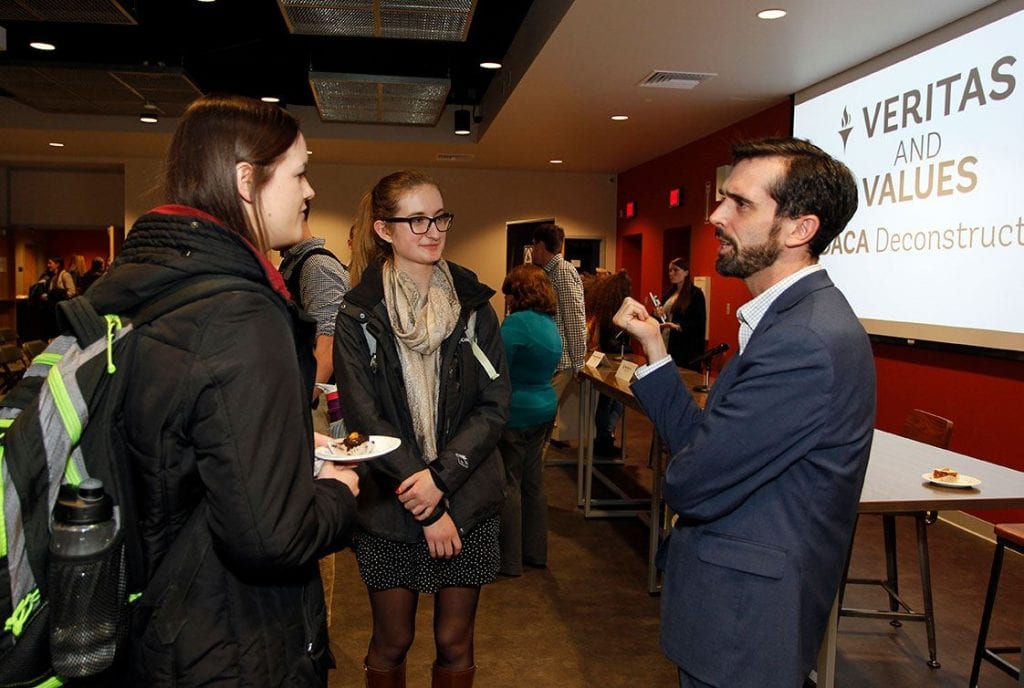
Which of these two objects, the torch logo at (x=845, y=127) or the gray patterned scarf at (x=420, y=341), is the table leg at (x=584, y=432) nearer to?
the torch logo at (x=845, y=127)

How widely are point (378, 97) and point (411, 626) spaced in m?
6.20

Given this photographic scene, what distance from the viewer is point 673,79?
6.05 m

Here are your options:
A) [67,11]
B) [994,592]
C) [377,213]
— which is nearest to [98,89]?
[67,11]

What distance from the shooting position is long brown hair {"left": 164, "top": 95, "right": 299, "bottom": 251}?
3.62 feet

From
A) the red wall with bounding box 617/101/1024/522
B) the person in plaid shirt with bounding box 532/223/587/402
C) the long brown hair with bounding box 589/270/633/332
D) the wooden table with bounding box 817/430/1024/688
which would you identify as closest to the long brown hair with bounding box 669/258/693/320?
the red wall with bounding box 617/101/1024/522

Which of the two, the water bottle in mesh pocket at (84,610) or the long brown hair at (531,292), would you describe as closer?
the water bottle in mesh pocket at (84,610)

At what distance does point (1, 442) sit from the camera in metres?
0.96

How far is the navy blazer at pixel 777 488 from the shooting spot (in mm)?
1365

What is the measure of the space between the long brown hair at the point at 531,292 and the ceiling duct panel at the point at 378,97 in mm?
3719

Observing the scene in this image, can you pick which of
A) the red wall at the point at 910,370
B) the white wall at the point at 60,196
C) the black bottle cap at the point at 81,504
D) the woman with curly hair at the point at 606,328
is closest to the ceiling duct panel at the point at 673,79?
the red wall at the point at 910,370

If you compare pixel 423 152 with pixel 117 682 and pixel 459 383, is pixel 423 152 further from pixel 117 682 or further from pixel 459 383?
pixel 117 682

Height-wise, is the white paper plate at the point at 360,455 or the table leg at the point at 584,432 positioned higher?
the white paper plate at the point at 360,455

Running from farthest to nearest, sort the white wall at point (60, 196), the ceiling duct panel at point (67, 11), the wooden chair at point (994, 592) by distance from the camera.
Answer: the white wall at point (60, 196), the ceiling duct panel at point (67, 11), the wooden chair at point (994, 592)

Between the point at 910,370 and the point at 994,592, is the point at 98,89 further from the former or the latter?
the point at 994,592
